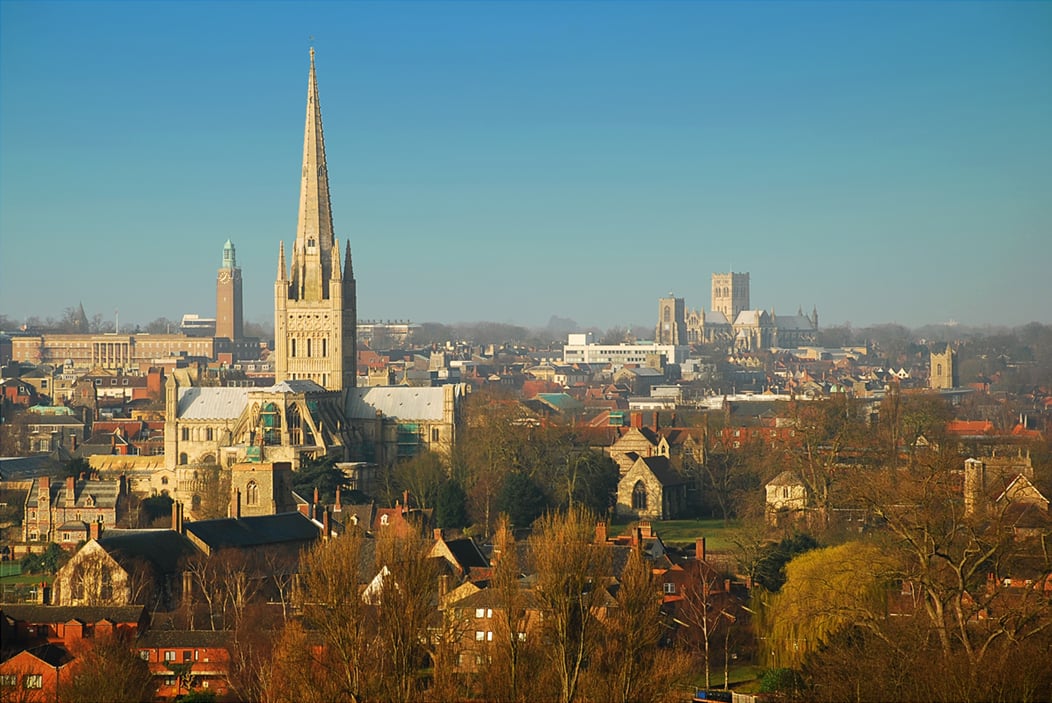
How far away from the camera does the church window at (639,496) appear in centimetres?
7600

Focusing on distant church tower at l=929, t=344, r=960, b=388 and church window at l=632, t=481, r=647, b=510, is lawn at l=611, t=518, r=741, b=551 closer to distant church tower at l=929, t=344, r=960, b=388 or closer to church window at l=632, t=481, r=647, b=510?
church window at l=632, t=481, r=647, b=510

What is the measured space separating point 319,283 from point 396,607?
5767cm

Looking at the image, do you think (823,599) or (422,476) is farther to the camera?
(422,476)

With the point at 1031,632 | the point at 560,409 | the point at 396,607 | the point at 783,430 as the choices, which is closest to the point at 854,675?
the point at 1031,632

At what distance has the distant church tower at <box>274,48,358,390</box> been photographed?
313 feet

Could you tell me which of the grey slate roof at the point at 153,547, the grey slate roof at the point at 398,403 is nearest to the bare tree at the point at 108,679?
the grey slate roof at the point at 153,547

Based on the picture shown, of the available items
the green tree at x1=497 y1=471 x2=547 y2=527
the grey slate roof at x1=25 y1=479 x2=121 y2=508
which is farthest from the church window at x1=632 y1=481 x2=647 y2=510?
the grey slate roof at x1=25 y1=479 x2=121 y2=508

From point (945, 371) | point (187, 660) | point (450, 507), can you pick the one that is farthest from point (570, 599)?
point (945, 371)

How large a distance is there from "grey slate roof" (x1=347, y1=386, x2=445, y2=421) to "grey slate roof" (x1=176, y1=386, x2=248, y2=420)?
16.7ft

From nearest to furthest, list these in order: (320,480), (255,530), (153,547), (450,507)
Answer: (153,547) < (255,530) < (450,507) < (320,480)

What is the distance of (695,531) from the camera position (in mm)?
70125

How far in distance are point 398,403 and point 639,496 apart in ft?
61.9

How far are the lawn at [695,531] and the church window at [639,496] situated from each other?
1.66m

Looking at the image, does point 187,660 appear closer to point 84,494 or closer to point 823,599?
point 823,599
